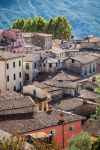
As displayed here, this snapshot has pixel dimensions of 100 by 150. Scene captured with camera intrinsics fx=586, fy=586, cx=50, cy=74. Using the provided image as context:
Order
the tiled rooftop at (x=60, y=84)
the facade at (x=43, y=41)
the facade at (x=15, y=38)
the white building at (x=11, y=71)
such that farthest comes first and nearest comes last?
the facade at (x=43, y=41) < the facade at (x=15, y=38) < the white building at (x=11, y=71) < the tiled rooftop at (x=60, y=84)

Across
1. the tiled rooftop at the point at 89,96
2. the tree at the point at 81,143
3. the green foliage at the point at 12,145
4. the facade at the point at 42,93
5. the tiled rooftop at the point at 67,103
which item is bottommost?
the tiled rooftop at the point at 89,96

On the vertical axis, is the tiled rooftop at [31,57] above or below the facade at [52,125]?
above

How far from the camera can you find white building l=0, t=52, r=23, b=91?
208 ft

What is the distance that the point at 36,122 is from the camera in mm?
45438

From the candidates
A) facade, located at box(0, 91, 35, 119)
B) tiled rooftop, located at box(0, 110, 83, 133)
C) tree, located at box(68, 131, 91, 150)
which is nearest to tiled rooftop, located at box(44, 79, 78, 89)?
facade, located at box(0, 91, 35, 119)

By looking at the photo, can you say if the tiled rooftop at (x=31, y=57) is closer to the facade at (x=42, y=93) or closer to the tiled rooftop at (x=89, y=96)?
the facade at (x=42, y=93)

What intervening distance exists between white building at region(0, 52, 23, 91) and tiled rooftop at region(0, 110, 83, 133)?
603 inches

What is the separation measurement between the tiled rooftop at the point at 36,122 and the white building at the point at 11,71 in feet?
50.2

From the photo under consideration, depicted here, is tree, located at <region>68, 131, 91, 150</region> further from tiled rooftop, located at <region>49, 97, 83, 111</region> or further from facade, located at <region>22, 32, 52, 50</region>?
facade, located at <region>22, 32, 52, 50</region>

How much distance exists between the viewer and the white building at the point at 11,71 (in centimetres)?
6347

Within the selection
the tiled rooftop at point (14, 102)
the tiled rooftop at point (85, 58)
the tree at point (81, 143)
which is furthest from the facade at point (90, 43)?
the tree at point (81, 143)

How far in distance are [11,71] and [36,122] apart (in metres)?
20.2

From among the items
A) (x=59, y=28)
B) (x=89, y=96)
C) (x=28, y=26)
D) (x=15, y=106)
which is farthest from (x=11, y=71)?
(x=28, y=26)

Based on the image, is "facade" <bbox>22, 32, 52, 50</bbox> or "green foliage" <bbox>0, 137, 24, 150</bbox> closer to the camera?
"green foliage" <bbox>0, 137, 24, 150</bbox>
